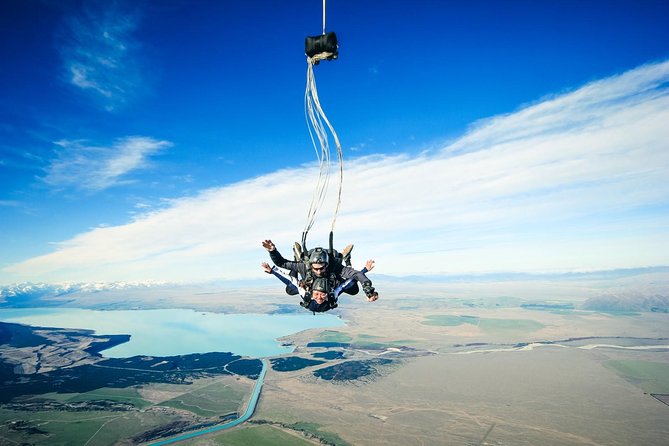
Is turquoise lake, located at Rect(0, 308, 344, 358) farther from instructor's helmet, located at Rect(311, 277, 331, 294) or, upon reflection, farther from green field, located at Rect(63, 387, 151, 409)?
instructor's helmet, located at Rect(311, 277, 331, 294)

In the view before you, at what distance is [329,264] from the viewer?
906 centimetres

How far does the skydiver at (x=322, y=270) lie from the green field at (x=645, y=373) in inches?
4108

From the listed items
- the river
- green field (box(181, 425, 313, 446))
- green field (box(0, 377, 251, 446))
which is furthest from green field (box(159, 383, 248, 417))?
green field (box(181, 425, 313, 446))

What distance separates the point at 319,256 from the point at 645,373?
121798mm

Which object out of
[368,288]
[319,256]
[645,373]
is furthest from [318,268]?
[645,373]

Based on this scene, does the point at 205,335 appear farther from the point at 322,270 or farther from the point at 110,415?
the point at 322,270

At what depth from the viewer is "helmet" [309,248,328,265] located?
28.8ft

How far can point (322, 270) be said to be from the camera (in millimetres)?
8930

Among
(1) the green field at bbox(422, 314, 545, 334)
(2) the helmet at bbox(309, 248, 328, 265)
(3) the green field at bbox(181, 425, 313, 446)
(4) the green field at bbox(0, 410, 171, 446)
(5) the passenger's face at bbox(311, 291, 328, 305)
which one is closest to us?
(2) the helmet at bbox(309, 248, 328, 265)

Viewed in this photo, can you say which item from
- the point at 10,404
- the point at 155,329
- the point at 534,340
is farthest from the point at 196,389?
the point at 534,340

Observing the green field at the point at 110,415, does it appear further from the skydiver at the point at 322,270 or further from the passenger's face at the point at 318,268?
the passenger's face at the point at 318,268

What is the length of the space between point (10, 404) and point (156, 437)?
126ft

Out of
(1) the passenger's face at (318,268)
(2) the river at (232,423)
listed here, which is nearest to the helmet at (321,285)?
(1) the passenger's face at (318,268)

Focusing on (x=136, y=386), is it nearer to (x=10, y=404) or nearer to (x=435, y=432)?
(x=10, y=404)
